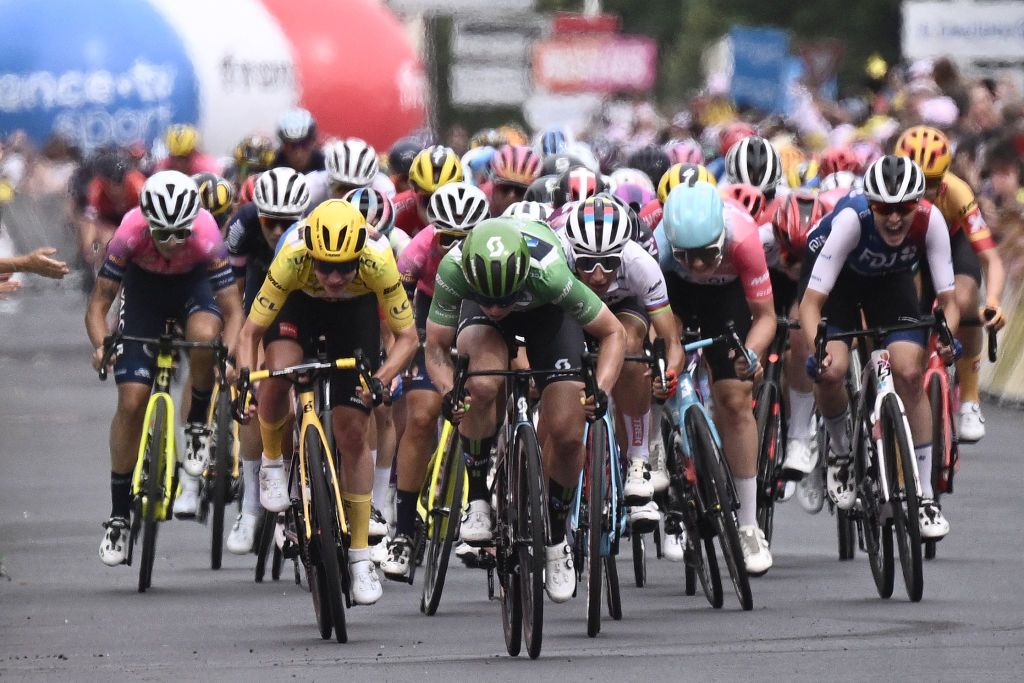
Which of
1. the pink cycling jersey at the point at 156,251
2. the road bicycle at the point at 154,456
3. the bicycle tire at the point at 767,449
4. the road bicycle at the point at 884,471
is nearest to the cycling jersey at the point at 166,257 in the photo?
the pink cycling jersey at the point at 156,251

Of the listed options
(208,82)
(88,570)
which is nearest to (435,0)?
(208,82)

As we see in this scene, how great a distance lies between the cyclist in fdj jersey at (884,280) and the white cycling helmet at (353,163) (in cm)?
293

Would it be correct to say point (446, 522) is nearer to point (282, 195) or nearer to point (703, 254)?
point (703, 254)

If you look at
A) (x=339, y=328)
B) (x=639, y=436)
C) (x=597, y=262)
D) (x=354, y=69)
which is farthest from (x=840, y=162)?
(x=354, y=69)

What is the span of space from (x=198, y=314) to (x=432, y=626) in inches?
114

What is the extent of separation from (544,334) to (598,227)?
630mm

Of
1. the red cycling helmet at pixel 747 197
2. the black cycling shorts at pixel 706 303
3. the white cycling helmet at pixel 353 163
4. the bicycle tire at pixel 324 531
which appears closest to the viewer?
the bicycle tire at pixel 324 531

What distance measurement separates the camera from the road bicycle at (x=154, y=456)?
38.9 feet

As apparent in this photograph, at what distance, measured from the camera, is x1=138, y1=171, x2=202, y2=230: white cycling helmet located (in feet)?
39.8

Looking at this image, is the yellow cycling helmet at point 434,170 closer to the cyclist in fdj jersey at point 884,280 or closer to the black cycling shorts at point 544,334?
the cyclist in fdj jersey at point 884,280

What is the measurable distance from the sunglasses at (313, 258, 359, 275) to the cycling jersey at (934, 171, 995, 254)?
4147mm

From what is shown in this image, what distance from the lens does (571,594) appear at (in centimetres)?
977

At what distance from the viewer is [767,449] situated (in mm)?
12594

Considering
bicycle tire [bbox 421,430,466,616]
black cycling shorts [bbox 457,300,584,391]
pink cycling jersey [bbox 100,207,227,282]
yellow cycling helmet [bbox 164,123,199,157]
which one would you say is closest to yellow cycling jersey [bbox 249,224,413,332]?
black cycling shorts [bbox 457,300,584,391]
